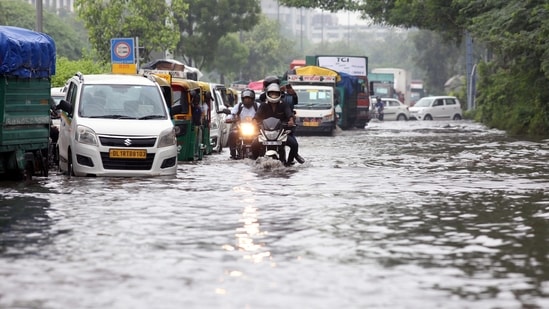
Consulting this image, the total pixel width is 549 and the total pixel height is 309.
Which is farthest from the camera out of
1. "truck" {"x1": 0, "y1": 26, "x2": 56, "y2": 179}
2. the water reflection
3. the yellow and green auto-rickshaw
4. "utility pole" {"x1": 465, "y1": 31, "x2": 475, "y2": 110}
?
"utility pole" {"x1": 465, "y1": 31, "x2": 475, "y2": 110}

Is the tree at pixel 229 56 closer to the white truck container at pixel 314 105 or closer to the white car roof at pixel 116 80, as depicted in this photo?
the white truck container at pixel 314 105

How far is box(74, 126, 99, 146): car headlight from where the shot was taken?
20.5 meters

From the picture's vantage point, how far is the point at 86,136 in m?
20.6

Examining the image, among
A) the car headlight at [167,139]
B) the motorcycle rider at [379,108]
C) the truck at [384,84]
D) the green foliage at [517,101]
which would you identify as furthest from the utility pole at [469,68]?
the car headlight at [167,139]

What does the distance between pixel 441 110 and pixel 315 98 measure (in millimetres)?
29431

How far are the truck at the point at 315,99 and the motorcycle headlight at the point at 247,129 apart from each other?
58.2 ft

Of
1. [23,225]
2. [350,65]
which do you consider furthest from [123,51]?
[350,65]

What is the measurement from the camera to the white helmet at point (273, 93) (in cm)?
2452

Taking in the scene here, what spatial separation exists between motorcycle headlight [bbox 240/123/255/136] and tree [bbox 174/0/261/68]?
4556cm

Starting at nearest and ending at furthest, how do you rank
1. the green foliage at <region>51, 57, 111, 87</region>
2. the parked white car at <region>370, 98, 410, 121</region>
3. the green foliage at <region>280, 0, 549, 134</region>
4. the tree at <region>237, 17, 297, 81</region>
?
the green foliage at <region>280, 0, 549, 134</region> < the green foliage at <region>51, 57, 111, 87</region> < the parked white car at <region>370, 98, 410, 121</region> < the tree at <region>237, 17, 297, 81</region>

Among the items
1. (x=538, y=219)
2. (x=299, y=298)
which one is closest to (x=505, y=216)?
(x=538, y=219)

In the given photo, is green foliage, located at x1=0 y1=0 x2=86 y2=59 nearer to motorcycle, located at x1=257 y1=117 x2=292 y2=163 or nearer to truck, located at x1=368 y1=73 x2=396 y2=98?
truck, located at x1=368 y1=73 x2=396 y2=98

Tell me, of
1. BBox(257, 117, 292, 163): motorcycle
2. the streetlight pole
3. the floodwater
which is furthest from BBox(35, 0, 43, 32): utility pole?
the floodwater

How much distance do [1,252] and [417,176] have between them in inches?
460
